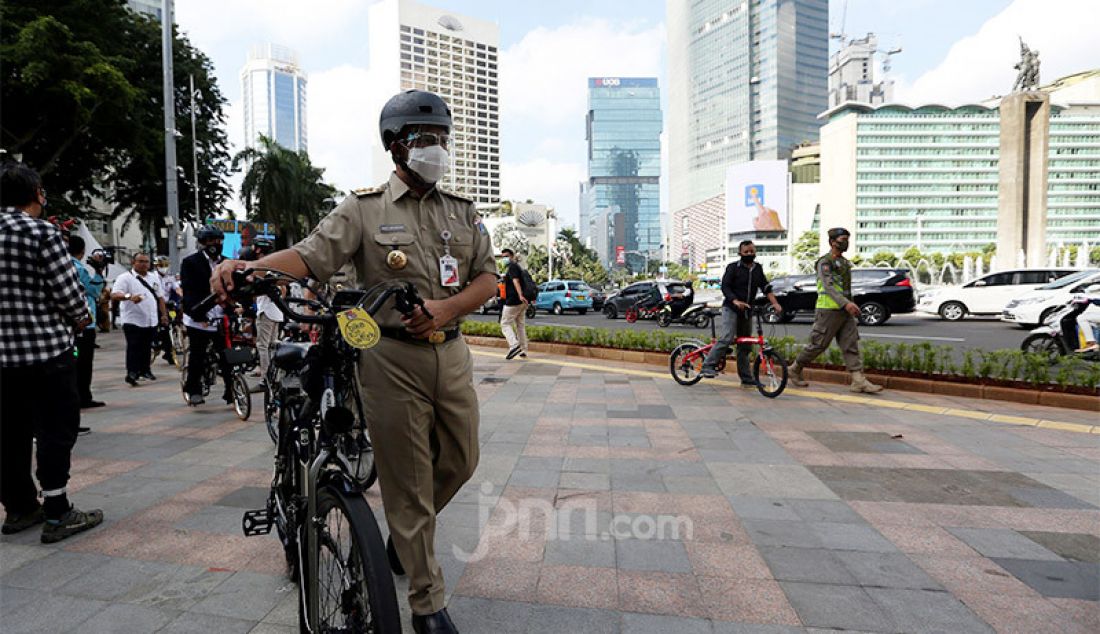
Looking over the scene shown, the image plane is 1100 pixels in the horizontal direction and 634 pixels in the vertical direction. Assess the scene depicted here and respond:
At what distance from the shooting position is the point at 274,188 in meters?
39.9

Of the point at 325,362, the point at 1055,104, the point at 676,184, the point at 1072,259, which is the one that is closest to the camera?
the point at 325,362

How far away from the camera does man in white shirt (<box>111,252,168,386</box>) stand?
7.84 meters

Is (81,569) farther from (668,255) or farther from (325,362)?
(668,255)

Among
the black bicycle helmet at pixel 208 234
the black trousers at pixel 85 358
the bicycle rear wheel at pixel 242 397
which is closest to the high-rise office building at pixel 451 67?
the black trousers at pixel 85 358

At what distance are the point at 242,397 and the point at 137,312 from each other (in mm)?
3323

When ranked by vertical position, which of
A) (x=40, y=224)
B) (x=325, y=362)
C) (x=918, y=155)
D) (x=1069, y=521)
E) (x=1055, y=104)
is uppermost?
(x=1055, y=104)

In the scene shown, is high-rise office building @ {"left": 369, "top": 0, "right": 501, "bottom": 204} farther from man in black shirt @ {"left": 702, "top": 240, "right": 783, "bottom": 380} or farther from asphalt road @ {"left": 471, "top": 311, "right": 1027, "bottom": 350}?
man in black shirt @ {"left": 702, "top": 240, "right": 783, "bottom": 380}

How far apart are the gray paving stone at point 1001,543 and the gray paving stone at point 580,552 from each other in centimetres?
179

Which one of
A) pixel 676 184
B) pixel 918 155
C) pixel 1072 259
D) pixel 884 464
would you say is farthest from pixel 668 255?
pixel 884 464

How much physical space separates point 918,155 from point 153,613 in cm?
12634

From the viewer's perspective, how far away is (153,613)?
7.83 feet

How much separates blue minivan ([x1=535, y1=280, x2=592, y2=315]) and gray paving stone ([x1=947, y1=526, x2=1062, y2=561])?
23.4m

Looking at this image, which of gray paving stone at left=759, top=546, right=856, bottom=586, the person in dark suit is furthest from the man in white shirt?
gray paving stone at left=759, top=546, right=856, bottom=586

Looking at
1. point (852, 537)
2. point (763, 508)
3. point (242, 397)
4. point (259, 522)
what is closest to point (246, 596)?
point (259, 522)
